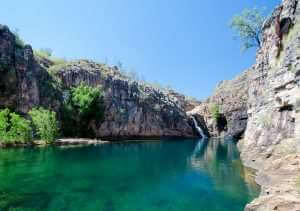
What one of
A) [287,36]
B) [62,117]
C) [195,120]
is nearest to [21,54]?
[62,117]

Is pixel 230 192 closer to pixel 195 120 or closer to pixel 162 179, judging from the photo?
pixel 162 179

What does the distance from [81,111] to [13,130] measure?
19.9 meters

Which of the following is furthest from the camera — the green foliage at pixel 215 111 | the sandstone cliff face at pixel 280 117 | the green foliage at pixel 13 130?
the green foliage at pixel 215 111

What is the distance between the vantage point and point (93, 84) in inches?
2547

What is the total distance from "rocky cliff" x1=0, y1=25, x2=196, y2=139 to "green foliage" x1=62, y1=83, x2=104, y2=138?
1.94 meters

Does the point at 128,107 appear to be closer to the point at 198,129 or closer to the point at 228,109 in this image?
the point at 198,129

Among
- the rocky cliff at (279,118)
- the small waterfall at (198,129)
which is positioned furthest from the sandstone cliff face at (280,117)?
the small waterfall at (198,129)

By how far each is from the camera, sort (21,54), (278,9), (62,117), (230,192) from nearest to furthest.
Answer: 1. (230,192)
2. (278,9)
3. (21,54)
4. (62,117)

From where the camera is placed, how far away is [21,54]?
49.5 m

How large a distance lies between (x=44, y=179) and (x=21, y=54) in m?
40.8

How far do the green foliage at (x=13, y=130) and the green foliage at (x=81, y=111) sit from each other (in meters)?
16.7

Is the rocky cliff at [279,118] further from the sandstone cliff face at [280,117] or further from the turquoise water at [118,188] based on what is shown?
the turquoise water at [118,188]

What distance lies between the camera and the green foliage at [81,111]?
53.9 meters

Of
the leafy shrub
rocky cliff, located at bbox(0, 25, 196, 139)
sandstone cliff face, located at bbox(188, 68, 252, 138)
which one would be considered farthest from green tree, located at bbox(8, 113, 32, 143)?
sandstone cliff face, located at bbox(188, 68, 252, 138)
